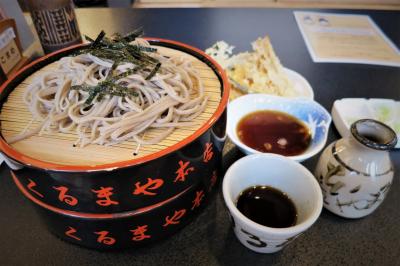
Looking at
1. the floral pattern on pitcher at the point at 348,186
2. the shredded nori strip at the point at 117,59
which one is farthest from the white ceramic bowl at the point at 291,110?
the shredded nori strip at the point at 117,59

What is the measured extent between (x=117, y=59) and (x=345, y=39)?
70.2 inches

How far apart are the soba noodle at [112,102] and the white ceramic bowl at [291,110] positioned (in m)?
0.32

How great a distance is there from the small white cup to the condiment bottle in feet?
4.35

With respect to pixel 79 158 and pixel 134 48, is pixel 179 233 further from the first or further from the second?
pixel 134 48

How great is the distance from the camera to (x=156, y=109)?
823 mm

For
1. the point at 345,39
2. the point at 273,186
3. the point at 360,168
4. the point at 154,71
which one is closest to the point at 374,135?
the point at 360,168

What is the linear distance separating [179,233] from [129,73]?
532 millimetres

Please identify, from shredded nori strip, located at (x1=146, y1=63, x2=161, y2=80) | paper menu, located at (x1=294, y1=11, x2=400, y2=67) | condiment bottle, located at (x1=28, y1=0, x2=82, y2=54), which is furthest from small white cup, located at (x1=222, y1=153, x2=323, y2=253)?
condiment bottle, located at (x1=28, y1=0, x2=82, y2=54)

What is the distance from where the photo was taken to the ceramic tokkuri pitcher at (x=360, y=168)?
848 millimetres

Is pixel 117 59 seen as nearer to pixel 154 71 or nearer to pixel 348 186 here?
pixel 154 71

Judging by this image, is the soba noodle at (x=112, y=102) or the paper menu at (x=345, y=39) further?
the paper menu at (x=345, y=39)

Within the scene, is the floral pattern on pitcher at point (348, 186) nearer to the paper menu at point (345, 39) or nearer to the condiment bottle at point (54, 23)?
the paper menu at point (345, 39)

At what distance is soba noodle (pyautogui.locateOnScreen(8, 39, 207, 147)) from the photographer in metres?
0.78

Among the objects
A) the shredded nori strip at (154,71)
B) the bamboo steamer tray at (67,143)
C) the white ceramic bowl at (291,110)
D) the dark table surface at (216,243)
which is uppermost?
the shredded nori strip at (154,71)
